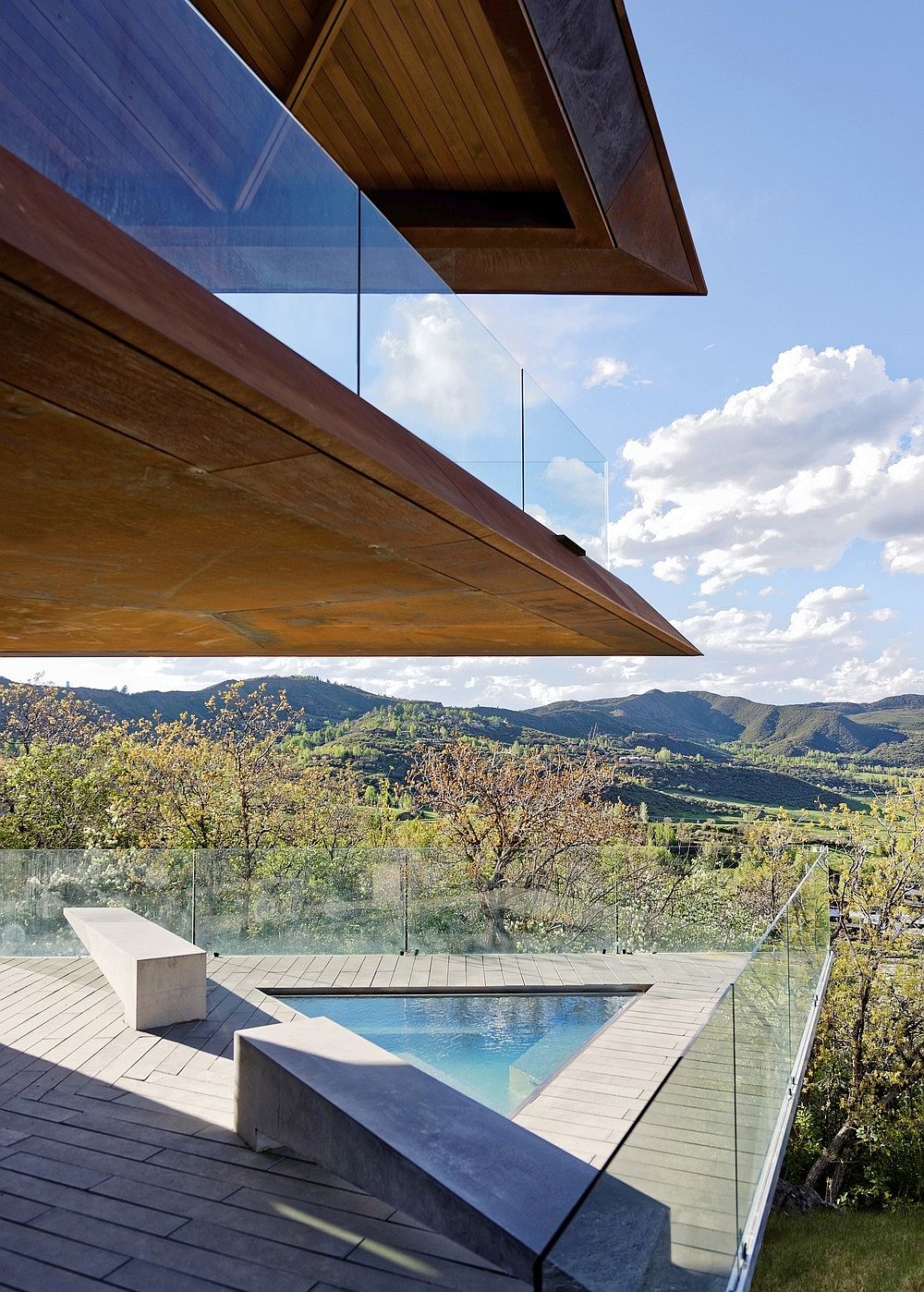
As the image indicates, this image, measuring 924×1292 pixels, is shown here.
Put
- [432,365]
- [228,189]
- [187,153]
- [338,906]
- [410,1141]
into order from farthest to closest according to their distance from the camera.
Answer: [338,906] → [432,365] → [410,1141] → [228,189] → [187,153]

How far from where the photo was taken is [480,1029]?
8984 millimetres

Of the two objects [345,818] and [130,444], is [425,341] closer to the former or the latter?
[130,444]

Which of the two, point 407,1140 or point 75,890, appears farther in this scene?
point 75,890

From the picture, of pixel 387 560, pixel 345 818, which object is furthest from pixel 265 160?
pixel 345 818

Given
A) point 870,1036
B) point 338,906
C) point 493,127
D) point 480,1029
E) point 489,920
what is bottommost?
point 870,1036

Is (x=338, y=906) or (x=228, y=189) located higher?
(x=228, y=189)

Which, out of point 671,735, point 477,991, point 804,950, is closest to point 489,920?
point 477,991

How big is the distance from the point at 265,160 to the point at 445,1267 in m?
4.49

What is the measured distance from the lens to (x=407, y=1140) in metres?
4.09

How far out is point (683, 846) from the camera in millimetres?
17125

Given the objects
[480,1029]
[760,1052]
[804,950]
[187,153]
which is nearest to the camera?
[187,153]

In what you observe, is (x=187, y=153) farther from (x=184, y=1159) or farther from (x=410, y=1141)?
(x=184, y=1159)

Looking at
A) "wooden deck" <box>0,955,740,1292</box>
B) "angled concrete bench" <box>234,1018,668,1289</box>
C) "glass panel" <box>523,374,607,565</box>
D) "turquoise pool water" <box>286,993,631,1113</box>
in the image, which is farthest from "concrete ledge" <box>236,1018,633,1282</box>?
"glass panel" <box>523,374,607,565</box>

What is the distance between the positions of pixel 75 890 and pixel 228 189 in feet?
29.4
